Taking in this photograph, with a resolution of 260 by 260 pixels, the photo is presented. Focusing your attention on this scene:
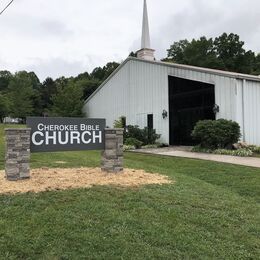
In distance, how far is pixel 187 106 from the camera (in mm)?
21750

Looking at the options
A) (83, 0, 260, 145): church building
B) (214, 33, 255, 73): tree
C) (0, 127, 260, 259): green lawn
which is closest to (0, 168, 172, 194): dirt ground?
(0, 127, 260, 259): green lawn

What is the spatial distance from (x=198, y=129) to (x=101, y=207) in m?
12.0

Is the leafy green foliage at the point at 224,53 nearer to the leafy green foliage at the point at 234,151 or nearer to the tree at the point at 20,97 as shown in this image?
the tree at the point at 20,97

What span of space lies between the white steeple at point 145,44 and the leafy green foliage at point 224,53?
76.6 ft

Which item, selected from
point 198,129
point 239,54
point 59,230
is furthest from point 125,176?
point 239,54

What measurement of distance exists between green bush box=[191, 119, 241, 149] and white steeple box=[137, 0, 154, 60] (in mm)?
10246

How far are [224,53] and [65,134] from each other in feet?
160

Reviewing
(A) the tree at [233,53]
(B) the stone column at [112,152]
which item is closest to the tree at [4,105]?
(A) the tree at [233,53]

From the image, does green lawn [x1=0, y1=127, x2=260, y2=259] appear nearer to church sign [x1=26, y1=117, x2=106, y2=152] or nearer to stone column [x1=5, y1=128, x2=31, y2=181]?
stone column [x1=5, y1=128, x2=31, y2=181]

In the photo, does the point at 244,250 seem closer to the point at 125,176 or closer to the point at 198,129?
the point at 125,176

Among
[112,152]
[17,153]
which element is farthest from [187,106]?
[17,153]

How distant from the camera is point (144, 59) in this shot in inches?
987

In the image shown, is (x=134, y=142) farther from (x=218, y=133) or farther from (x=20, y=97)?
(x=20, y=97)

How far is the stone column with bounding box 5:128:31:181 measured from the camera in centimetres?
813
